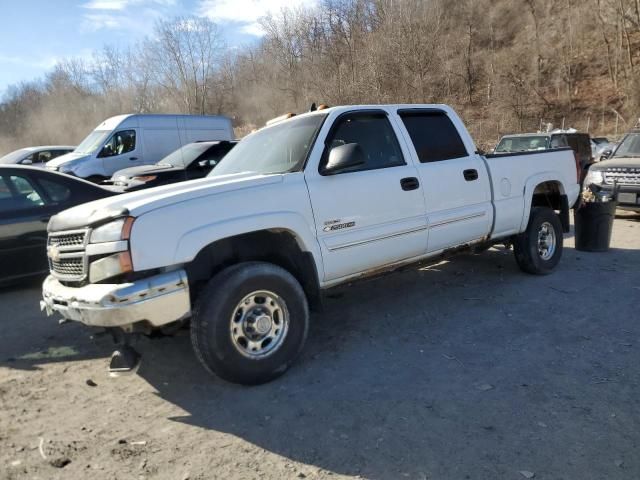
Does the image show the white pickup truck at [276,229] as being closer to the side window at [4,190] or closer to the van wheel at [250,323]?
the van wheel at [250,323]

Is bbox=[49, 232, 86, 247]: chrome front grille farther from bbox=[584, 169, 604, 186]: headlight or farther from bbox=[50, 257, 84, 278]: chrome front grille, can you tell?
bbox=[584, 169, 604, 186]: headlight

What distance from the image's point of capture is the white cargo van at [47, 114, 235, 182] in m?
13.1

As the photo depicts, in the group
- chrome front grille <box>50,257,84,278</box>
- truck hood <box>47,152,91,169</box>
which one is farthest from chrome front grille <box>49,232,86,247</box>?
truck hood <box>47,152,91,169</box>

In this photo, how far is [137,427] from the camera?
10.3ft

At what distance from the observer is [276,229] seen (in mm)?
3676

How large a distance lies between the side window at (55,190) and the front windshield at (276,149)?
2669 millimetres

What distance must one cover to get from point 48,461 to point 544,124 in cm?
3898

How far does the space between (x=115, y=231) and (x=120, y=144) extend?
1147 cm

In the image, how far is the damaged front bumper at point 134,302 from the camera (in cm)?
304

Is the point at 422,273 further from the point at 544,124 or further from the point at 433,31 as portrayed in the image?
the point at 544,124

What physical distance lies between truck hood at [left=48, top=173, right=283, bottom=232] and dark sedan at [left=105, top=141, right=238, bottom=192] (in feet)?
16.1

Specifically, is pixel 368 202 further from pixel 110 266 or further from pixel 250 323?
pixel 110 266

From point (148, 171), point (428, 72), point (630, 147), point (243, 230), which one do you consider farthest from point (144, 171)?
point (428, 72)

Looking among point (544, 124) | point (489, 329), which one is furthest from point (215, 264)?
point (544, 124)
